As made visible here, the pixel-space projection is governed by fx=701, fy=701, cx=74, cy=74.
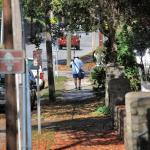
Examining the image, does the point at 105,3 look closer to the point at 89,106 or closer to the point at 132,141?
the point at 89,106

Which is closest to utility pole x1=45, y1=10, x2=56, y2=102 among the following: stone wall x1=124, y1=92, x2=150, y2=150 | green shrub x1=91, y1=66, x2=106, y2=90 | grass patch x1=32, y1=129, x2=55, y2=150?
green shrub x1=91, y1=66, x2=106, y2=90

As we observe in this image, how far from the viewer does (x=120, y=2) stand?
1884cm

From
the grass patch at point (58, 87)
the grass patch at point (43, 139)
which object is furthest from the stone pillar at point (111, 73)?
the grass patch at point (58, 87)

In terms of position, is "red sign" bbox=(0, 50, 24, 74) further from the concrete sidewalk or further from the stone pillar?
the concrete sidewalk

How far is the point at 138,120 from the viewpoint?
1227cm

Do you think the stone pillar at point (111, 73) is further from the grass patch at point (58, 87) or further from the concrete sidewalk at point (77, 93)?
the grass patch at point (58, 87)

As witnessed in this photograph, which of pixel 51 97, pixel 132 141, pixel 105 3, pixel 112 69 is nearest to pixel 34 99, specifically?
pixel 51 97

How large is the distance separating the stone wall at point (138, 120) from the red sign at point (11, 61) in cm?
226

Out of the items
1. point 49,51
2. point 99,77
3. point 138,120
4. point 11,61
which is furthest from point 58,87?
point 11,61

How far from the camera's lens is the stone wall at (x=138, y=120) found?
12.1 meters

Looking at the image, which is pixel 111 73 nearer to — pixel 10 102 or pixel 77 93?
pixel 77 93

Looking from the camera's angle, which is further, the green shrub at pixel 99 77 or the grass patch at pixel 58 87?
the grass patch at pixel 58 87

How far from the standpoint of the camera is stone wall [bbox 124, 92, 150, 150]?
12.1 m

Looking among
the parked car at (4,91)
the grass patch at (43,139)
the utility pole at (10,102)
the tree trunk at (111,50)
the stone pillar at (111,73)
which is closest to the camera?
the utility pole at (10,102)
